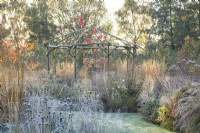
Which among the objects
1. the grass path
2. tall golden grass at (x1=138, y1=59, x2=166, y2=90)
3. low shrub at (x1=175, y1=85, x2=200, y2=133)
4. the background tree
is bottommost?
the grass path

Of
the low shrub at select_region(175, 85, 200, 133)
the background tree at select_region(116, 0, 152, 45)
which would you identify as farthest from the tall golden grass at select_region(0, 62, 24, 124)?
the background tree at select_region(116, 0, 152, 45)

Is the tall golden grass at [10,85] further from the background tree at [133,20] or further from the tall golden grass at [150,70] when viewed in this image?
the background tree at [133,20]

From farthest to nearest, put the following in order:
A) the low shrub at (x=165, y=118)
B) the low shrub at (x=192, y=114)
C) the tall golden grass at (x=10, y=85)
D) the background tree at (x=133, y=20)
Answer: the background tree at (x=133, y=20)
the low shrub at (x=165, y=118)
the tall golden grass at (x=10, y=85)
the low shrub at (x=192, y=114)

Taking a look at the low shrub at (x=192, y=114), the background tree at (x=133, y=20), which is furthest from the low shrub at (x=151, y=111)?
the background tree at (x=133, y=20)

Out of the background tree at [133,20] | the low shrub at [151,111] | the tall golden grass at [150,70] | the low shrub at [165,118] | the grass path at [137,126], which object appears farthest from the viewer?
the background tree at [133,20]

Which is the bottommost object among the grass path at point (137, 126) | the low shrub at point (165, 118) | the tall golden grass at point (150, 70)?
the grass path at point (137, 126)

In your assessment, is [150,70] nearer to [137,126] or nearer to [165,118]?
[165,118]

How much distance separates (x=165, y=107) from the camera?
240 inches

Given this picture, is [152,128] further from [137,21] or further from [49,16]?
[137,21]

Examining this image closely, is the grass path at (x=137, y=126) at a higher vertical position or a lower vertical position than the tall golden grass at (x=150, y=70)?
lower

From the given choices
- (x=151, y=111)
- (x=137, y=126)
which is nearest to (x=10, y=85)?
(x=137, y=126)

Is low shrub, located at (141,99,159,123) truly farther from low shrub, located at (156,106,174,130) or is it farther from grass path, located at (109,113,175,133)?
low shrub, located at (156,106,174,130)

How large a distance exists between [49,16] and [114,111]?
17.0 metres

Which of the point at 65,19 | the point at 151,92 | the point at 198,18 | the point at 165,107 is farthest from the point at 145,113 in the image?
the point at 198,18
